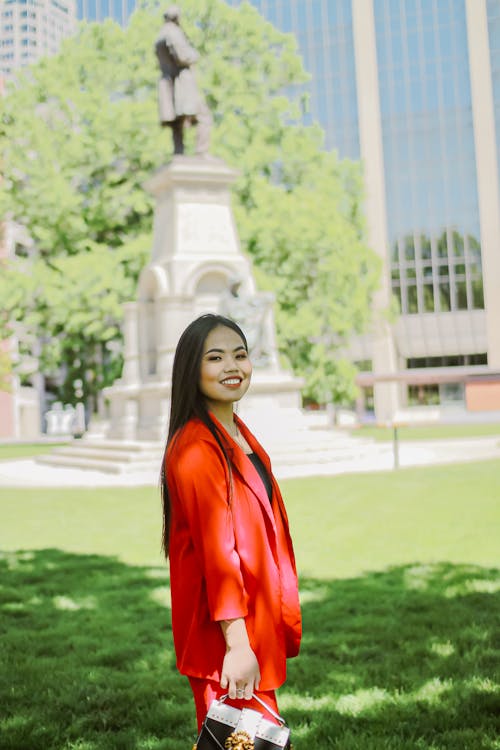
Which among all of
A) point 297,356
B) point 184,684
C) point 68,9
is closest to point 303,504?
point 184,684

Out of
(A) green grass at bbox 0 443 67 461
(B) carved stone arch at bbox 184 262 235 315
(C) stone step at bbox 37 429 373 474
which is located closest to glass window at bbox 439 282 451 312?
(A) green grass at bbox 0 443 67 461

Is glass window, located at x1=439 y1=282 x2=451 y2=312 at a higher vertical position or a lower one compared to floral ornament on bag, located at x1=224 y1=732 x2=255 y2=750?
higher

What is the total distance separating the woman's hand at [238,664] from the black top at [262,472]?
1.42 feet

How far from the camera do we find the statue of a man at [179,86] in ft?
58.2

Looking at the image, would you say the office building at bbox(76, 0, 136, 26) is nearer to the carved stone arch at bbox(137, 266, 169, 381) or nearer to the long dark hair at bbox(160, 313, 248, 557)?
the carved stone arch at bbox(137, 266, 169, 381)

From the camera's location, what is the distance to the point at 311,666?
13.3 feet

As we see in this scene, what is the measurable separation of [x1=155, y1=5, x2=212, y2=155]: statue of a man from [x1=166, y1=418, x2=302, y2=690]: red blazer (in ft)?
54.5

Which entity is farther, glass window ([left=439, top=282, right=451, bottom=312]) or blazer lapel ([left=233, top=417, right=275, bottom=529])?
glass window ([left=439, top=282, right=451, bottom=312])

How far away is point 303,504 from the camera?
9.71 metres

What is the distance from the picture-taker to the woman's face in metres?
2.40

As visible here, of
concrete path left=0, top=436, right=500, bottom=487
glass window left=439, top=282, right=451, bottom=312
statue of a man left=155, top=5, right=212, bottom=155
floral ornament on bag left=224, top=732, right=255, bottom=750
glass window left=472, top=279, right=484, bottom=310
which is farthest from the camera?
glass window left=439, top=282, right=451, bottom=312

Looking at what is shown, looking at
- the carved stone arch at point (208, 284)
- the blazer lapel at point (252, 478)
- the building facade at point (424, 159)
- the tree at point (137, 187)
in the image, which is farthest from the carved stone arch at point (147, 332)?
the building facade at point (424, 159)

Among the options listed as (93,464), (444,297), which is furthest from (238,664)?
(444,297)

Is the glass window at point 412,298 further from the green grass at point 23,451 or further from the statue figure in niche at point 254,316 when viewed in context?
the statue figure in niche at point 254,316
